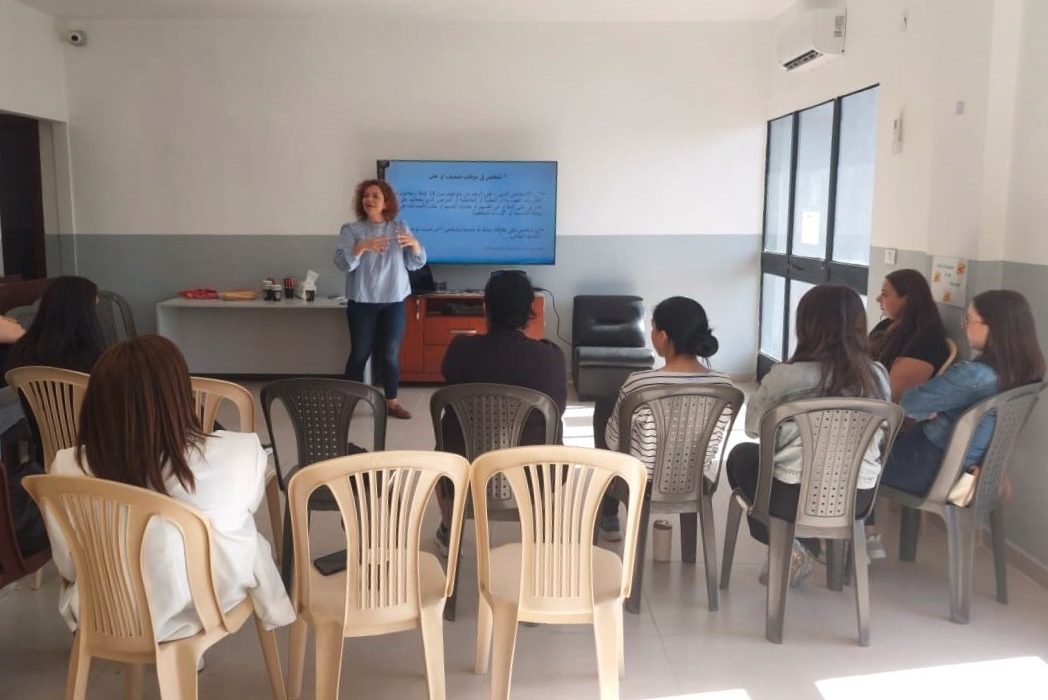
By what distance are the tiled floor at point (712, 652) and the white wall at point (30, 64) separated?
4374 mm

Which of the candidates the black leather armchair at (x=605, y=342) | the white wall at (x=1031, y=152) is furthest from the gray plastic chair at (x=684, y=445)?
the black leather armchair at (x=605, y=342)

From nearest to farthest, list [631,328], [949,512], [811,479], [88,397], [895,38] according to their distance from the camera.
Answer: [88,397]
[811,479]
[949,512]
[895,38]
[631,328]

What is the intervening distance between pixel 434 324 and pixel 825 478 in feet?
14.3

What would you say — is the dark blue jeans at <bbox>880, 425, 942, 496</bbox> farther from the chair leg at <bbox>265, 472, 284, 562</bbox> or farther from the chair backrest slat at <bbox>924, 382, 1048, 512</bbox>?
the chair leg at <bbox>265, 472, 284, 562</bbox>

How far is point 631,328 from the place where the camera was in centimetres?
680

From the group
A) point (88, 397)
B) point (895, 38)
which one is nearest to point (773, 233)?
point (895, 38)

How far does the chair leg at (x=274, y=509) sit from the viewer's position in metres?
3.08

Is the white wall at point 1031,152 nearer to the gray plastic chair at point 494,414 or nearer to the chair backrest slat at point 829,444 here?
the chair backrest slat at point 829,444

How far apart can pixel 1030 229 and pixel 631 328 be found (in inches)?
141

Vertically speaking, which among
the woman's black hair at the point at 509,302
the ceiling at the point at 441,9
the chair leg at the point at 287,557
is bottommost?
the chair leg at the point at 287,557

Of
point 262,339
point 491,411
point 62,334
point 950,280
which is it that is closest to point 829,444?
point 491,411

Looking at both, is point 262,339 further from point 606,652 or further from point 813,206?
point 606,652

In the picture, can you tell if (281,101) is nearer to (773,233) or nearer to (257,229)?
(257,229)

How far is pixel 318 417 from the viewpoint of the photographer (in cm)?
298
